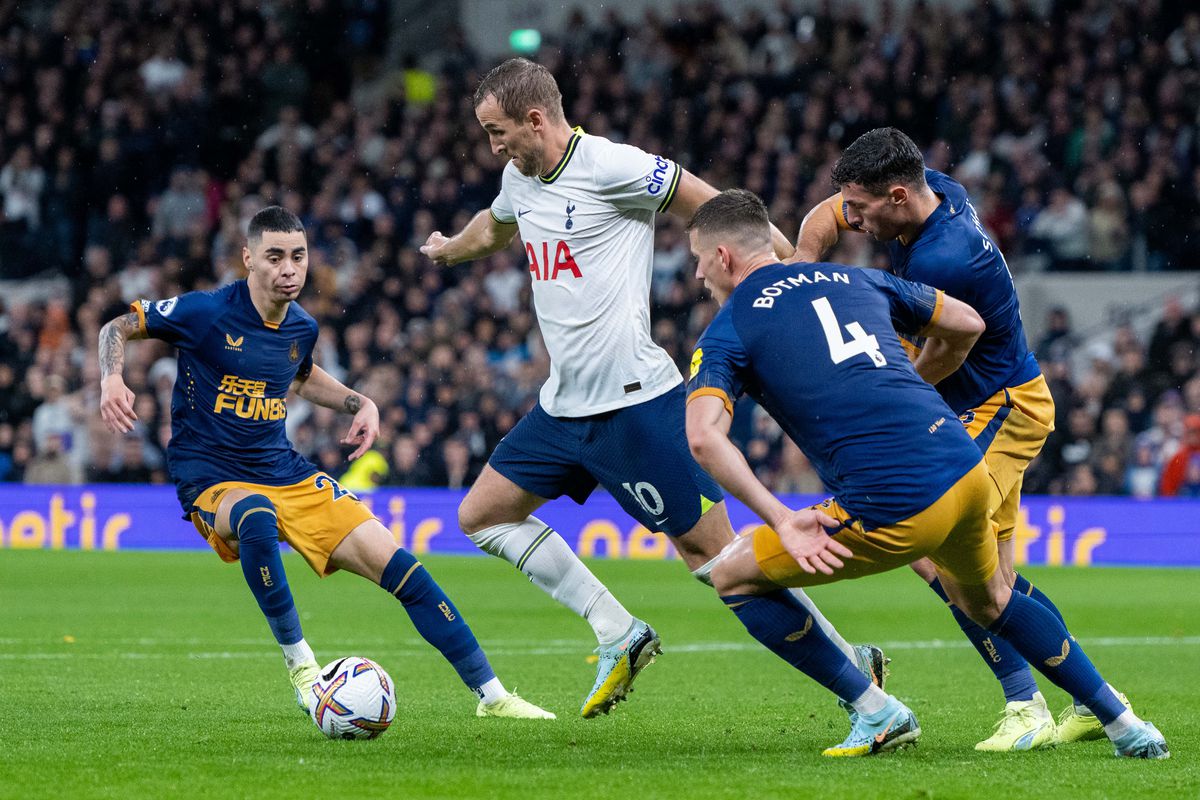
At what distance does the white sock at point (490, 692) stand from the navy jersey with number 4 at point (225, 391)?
1.36m

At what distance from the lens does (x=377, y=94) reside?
2706cm

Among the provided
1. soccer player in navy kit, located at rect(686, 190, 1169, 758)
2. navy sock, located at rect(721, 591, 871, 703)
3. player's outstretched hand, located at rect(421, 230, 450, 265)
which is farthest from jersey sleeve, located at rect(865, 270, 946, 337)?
player's outstretched hand, located at rect(421, 230, 450, 265)

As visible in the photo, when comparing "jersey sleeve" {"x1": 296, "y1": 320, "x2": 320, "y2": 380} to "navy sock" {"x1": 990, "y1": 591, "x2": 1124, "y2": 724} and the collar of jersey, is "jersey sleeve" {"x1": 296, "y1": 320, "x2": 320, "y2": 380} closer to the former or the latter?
the collar of jersey

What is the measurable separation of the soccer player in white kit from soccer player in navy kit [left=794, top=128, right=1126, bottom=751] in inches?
16.6

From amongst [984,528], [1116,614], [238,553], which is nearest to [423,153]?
[1116,614]

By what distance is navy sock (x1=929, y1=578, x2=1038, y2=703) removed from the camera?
22.3 ft

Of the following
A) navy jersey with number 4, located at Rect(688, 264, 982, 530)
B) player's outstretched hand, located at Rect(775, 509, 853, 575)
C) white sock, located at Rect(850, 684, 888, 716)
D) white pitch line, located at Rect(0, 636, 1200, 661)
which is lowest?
white pitch line, located at Rect(0, 636, 1200, 661)

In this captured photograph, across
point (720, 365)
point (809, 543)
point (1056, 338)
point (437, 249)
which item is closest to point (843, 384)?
point (720, 365)

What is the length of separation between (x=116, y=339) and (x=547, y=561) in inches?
85.0

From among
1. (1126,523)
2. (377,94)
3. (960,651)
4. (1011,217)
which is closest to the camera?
(960,651)

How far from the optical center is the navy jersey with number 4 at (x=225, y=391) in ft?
25.6

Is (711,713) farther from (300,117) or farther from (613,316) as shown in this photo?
(300,117)

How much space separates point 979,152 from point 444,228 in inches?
274

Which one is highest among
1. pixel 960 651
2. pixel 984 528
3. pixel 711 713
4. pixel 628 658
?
pixel 984 528
